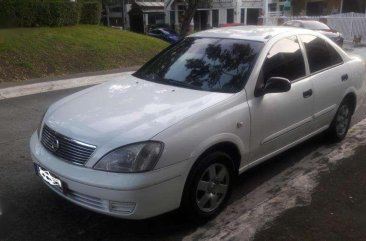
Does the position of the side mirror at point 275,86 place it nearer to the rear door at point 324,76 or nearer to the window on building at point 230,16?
the rear door at point 324,76

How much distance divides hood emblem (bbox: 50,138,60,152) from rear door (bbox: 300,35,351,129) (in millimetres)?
2802

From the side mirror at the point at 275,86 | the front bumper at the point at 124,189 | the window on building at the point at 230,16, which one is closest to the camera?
the front bumper at the point at 124,189

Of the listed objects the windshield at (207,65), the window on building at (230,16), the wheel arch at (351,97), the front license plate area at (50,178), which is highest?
the windshield at (207,65)

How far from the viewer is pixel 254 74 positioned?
4102 millimetres

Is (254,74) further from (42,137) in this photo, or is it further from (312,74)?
(42,137)

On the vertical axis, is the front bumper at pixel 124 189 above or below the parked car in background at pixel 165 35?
above

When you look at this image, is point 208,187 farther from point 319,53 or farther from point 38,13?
point 38,13

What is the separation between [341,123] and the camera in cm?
571

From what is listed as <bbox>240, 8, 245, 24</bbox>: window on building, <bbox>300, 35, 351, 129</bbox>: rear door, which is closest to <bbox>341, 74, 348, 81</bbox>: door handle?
<bbox>300, 35, 351, 129</bbox>: rear door

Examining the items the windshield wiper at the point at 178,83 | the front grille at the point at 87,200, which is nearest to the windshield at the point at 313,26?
the windshield wiper at the point at 178,83

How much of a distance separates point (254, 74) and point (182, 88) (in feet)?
2.22

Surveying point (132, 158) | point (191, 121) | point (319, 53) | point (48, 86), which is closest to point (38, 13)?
point (48, 86)

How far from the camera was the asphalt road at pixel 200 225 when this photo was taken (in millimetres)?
3561

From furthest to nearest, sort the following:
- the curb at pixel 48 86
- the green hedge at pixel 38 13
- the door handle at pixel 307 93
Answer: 1. the green hedge at pixel 38 13
2. the curb at pixel 48 86
3. the door handle at pixel 307 93
